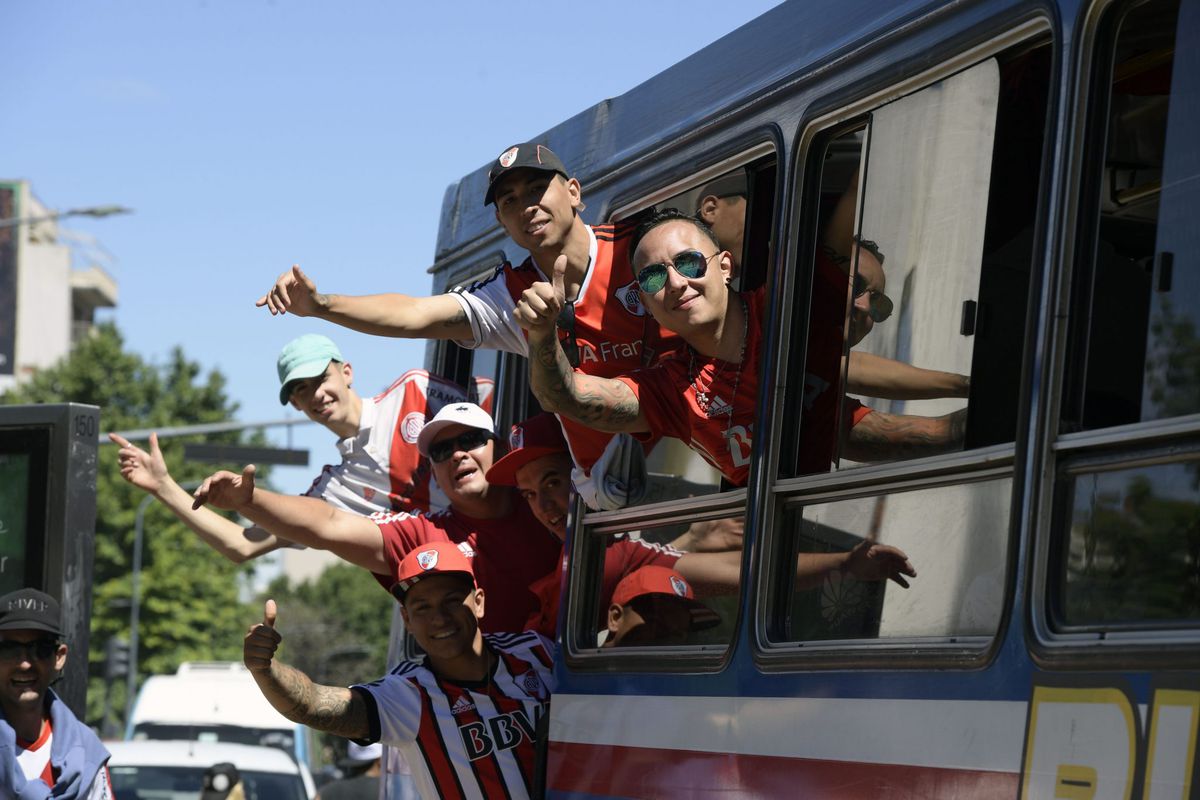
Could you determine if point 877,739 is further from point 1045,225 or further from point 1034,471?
point 1045,225

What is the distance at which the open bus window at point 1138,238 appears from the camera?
2807mm

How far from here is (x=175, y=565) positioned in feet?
169

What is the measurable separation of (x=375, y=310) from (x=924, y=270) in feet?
5.98

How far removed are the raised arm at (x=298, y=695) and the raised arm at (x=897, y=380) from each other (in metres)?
1.87

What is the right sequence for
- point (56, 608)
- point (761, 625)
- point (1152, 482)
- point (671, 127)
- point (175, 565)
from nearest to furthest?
1. point (1152, 482)
2. point (761, 625)
3. point (671, 127)
4. point (56, 608)
5. point (175, 565)

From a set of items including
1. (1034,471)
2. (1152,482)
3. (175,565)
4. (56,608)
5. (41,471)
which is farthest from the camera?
(175,565)

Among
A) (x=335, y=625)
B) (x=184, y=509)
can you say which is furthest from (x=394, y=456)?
(x=335, y=625)

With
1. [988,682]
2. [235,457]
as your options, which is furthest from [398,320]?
[235,457]

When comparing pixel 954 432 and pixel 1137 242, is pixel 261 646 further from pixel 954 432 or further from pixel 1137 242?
pixel 1137 242

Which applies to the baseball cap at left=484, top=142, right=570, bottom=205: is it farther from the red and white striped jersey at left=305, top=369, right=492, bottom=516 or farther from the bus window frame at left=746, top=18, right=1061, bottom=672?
the red and white striped jersey at left=305, top=369, right=492, bottom=516

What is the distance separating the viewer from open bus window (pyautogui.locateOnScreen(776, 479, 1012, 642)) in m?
3.12

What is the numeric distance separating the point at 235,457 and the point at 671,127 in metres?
8.76

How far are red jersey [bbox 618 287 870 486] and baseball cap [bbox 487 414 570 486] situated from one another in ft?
2.63

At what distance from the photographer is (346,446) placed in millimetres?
6641
